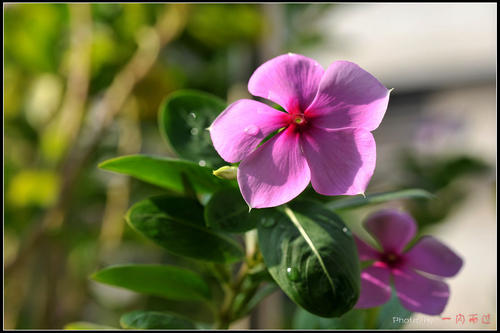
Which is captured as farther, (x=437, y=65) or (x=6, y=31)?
(x=437, y=65)

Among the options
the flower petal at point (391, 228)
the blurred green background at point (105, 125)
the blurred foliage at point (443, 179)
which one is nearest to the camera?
the flower petal at point (391, 228)

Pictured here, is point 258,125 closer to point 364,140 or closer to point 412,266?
point 364,140

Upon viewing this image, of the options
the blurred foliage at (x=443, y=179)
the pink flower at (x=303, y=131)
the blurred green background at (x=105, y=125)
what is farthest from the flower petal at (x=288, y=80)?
the blurred foliage at (x=443, y=179)

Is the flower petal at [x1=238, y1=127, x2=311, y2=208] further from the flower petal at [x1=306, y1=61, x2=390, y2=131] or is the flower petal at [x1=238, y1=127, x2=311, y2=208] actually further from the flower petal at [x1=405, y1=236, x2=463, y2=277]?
the flower petal at [x1=405, y1=236, x2=463, y2=277]

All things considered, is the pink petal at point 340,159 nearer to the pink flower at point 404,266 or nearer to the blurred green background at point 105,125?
the pink flower at point 404,266

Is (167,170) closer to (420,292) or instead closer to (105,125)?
(420,292)

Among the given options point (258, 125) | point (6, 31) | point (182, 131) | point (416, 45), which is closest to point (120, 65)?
point (6, 31)
